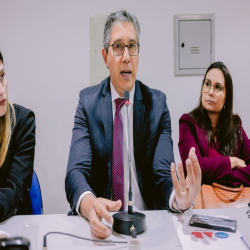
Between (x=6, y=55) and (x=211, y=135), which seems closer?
(x=211, y=135)

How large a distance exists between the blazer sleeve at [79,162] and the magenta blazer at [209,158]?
821 mm

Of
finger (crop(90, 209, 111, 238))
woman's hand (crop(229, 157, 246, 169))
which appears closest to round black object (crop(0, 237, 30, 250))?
finger (crop(90, 209, 111, 238))

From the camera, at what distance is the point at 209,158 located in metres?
1.99

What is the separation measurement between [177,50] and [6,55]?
1525 mm

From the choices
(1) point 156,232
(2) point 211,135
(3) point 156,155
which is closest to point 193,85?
(2) point 211,135

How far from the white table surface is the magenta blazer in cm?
72

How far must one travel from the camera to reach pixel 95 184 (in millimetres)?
1616

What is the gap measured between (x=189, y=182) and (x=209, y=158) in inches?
39.0

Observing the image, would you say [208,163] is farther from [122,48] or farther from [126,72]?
[122,48]

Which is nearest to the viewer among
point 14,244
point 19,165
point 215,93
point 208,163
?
point 14,244

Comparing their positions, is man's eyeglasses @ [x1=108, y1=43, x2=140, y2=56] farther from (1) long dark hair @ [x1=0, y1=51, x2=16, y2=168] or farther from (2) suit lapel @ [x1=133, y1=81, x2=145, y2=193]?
(1) long dark hair @ [x1=0, y1=51, x2=16, y2=168]

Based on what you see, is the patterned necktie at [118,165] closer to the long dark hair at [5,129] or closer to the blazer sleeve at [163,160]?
the blazer sleeve at [163,160]

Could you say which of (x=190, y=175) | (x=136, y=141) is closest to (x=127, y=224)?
(x=190, y=175)

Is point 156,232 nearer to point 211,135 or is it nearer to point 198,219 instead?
point 198,219
